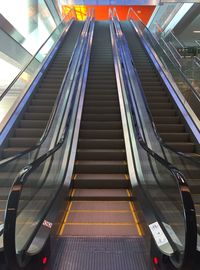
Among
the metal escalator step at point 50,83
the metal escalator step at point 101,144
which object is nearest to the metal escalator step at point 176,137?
the metal escalator step at point 101,144

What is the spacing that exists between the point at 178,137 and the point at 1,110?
443 centimetres

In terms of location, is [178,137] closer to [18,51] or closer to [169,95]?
[169,95]

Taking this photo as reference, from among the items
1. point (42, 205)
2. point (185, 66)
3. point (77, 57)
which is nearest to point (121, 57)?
point (77, 57)

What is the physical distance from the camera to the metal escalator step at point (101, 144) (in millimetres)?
6492

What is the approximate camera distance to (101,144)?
650 cm

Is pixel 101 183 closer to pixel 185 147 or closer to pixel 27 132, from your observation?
pixel 185 147

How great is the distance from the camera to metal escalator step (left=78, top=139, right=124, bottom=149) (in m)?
6.49

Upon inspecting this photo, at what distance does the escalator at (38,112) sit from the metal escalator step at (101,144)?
Answer: 880mm

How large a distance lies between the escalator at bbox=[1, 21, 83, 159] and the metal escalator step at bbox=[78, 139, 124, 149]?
88 cm

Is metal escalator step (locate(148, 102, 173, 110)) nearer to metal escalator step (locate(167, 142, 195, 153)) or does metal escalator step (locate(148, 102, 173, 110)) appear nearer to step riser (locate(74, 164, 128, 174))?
metal escalator step (locate(167, 142, 195, 153))

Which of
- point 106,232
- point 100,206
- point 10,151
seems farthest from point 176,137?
point 106,232

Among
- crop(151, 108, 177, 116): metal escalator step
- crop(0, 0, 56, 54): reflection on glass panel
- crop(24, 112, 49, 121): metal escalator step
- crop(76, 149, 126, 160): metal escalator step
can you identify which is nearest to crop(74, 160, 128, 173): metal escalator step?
crop(76, 149, 126, 160): metal escalator step

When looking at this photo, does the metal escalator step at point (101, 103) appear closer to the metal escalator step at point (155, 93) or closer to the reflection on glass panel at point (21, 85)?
the metal escalator step at point (155, 93)

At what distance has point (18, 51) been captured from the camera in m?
11.5
